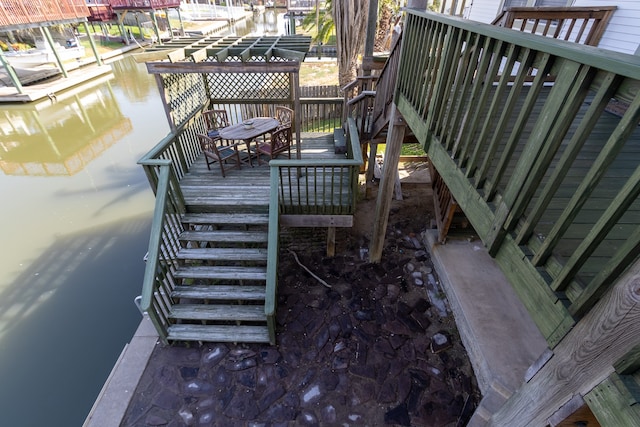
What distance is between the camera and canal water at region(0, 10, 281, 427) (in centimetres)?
418

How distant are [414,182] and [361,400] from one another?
507 cm

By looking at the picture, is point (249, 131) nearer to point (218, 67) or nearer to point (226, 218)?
point (218, 67)

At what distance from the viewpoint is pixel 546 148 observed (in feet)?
4.64

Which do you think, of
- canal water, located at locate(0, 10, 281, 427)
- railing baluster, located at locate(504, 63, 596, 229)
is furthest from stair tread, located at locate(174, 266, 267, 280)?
railing baluster, located at locate(504, 63, 596, 229)

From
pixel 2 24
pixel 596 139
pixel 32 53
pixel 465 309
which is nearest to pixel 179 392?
pixel 465 309

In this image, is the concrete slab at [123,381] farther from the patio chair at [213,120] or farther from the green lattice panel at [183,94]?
the patio chair at [213,120]

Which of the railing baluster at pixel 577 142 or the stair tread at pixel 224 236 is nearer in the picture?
the railing baluster at pixel 577 142

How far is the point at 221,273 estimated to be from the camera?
4.52m

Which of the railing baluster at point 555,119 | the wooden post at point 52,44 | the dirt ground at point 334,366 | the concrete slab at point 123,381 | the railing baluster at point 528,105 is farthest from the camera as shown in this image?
the wooden post at point 52,44

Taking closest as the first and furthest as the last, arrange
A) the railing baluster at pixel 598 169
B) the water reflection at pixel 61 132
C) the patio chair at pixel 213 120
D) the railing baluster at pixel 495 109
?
1. the railing baluster at pixel 598 169
2. the railing baluster at pixel 495 109
3. the patio chair at pixel 213 120
4. the water reflection at pixel 61 132

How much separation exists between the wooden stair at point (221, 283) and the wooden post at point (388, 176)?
1861mm

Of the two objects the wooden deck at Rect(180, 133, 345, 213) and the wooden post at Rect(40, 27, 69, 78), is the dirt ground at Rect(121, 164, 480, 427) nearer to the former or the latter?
the wooden deck at Rect(180, 133, 345, 213)

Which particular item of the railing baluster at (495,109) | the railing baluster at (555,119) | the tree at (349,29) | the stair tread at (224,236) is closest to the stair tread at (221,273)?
the stair tread at (224,236)

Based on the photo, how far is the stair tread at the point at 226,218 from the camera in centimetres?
475
